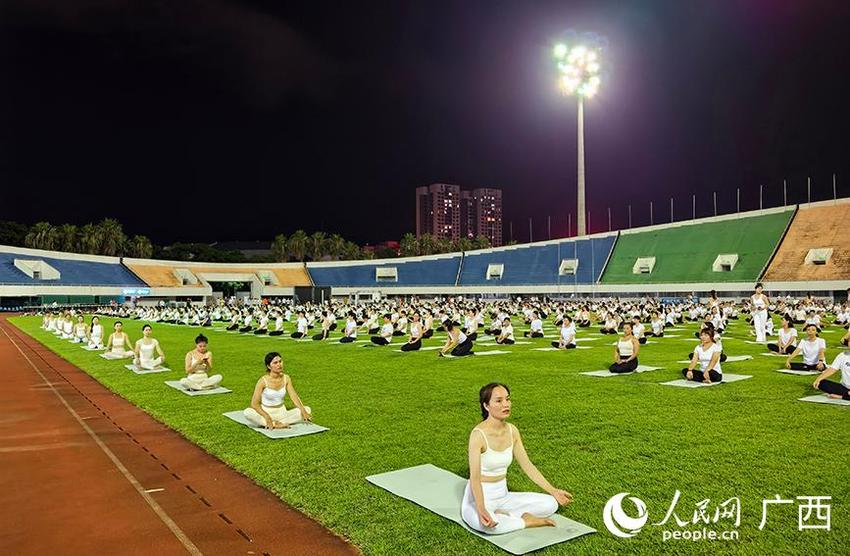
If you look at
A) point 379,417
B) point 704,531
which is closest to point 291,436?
point 379,417

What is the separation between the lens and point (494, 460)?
15.7 feet

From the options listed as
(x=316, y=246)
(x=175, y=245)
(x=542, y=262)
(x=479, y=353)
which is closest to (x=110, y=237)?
(x=175, y=245)

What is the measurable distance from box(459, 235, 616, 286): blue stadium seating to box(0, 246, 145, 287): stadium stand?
4593 centimetres

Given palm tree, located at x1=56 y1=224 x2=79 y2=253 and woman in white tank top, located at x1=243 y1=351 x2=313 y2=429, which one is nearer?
woman in white tank top, located at x1=243 y1=351 x2=313 y2=429

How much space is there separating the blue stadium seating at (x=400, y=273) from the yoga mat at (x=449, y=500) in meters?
77.0

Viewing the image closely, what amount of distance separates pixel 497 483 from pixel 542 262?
7256 cm

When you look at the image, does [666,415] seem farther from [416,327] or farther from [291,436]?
[416,327]

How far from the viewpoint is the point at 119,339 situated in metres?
19.1

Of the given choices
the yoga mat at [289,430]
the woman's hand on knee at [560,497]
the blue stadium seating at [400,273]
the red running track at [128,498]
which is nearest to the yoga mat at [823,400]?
the woman's hand on knee at [560,497]

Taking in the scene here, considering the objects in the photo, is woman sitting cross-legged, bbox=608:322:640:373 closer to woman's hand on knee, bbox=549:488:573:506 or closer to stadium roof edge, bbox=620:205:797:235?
woman's hand on knee, bbox=549:488:573:506

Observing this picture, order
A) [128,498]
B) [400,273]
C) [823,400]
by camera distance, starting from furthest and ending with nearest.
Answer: [400,273] → [823,400] → [128,498]

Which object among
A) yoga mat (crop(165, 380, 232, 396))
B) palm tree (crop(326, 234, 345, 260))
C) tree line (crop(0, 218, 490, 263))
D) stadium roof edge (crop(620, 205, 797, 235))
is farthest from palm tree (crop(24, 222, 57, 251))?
yoga mat (crop(165, 380, 232, 396))

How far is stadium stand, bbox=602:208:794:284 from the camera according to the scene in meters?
58.1
